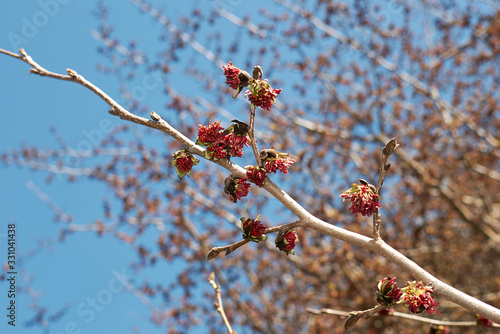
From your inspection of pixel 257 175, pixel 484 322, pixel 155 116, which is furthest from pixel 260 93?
pixel 484 322

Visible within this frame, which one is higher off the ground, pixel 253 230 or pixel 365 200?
pixel 365 200

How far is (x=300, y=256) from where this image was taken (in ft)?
22.7

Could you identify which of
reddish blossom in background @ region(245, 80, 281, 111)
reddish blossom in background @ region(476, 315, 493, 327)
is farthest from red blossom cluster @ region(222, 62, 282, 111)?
reddish blossom in background @ region(476, 315, 493, 327)

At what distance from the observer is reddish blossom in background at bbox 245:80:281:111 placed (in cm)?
198

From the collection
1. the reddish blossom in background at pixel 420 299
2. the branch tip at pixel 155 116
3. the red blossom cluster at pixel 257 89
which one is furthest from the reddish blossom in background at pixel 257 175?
the reddish blossom in background at pixel 420 299

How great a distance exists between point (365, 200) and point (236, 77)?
0.88 m

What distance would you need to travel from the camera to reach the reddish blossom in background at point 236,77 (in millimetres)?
2004

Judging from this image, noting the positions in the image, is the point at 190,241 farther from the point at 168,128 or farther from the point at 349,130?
the point at 168,128

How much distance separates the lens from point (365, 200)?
1.98m

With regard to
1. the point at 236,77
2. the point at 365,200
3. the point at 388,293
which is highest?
the point at 236,77

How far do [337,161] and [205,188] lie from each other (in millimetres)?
2536

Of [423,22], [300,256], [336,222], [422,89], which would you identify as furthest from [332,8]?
[300,256]

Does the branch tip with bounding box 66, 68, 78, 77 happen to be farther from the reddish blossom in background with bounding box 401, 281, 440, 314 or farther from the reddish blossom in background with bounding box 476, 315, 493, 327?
the reddish blossom in background with bounding box 476, 315, 493, 327

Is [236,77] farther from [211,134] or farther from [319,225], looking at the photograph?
[319,225]
